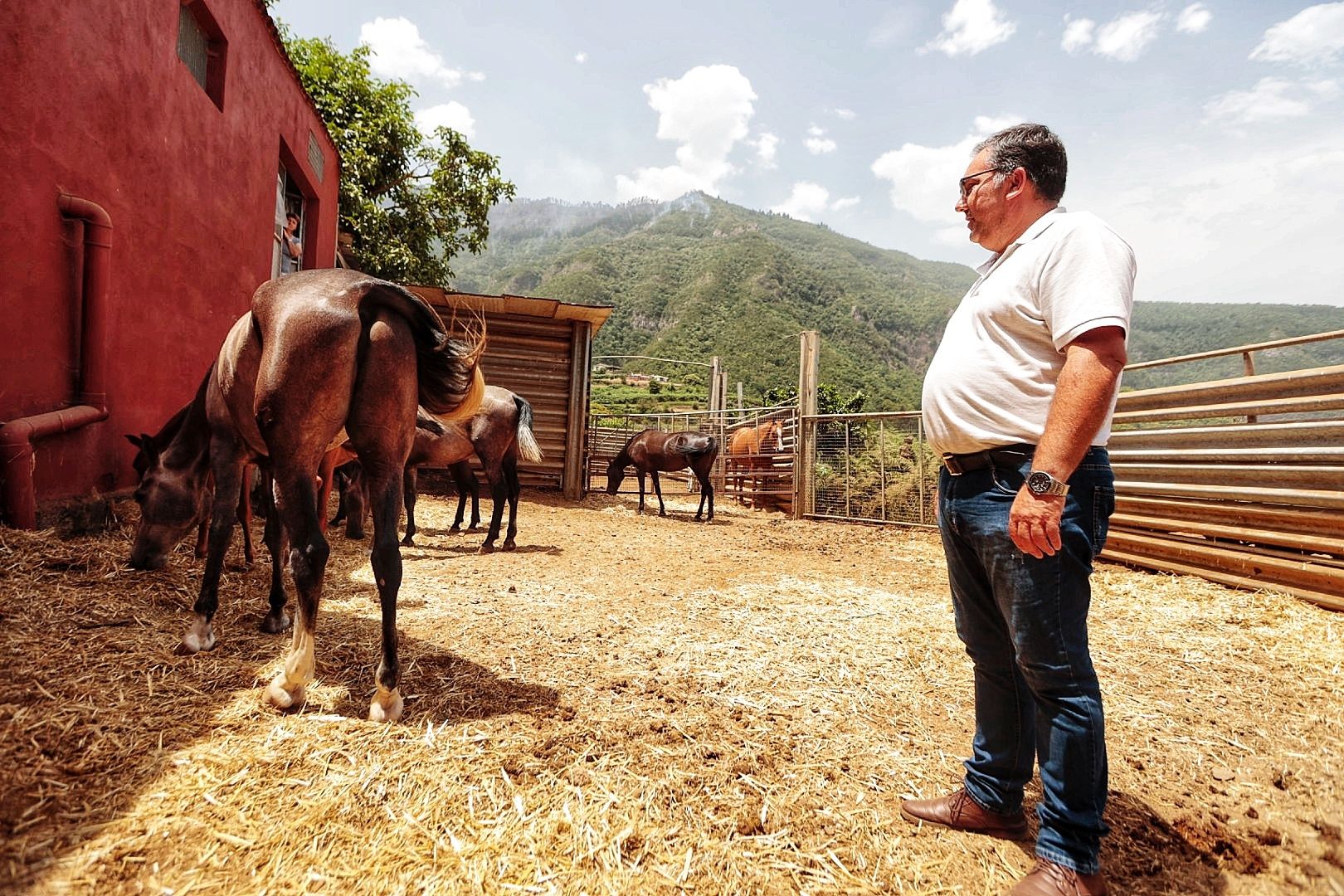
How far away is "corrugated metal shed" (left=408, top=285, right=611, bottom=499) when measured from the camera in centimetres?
1184

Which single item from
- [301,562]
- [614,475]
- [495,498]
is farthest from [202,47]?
[614,475]

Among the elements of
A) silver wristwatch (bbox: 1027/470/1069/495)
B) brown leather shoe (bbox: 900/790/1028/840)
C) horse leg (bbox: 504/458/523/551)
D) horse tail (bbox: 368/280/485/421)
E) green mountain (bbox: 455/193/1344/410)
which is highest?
green mountain (bbox: 455/193/1344/410)

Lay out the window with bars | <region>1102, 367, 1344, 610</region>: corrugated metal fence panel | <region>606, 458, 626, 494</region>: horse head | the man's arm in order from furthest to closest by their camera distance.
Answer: <region>606, 458, 626, 494</region>: horse head → the window with bars → <region>1102, 367, 1344, 610</region>: corrugated metal fence panel → the man's arm

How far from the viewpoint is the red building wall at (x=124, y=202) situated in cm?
356

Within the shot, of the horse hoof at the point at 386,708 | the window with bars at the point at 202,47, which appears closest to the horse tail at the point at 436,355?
the horse hoof at the point at 386,708

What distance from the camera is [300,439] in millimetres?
2271

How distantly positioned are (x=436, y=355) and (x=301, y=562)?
1.00 metres

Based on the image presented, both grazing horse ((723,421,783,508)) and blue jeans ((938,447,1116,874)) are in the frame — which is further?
grazing horse ((723,421,783,508))

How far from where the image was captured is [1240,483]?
543cm

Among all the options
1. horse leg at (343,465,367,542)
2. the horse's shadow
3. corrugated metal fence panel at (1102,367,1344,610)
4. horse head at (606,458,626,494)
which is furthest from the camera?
horse head at (606,458,626,494)

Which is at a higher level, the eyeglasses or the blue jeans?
A: the eyeglasses

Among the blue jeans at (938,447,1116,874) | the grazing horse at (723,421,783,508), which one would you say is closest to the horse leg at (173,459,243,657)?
the blue jeans at (938,447,1116,874)

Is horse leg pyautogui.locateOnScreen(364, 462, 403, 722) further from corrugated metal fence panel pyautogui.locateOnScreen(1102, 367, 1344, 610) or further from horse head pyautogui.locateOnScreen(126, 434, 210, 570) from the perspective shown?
corrugated metal fence panel pyautogui.locateOnScreen(1102, 367, 1344, 610)

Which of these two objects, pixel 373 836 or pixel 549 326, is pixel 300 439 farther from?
pixel 549 326
